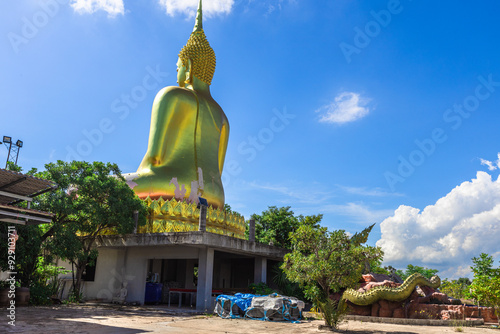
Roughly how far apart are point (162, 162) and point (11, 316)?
475 inches

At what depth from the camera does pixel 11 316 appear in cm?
1032

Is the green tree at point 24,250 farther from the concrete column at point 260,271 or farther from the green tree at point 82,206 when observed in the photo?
the concrete column at point 260,271

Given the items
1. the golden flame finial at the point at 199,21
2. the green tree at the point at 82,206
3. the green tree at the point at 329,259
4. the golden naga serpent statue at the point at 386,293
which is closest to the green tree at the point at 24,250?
the green tree at the point at 82,206

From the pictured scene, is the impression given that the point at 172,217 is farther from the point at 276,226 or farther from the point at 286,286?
the point at 276,226

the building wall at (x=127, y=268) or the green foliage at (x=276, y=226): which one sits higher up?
the green foliage at (x=276, y=226)

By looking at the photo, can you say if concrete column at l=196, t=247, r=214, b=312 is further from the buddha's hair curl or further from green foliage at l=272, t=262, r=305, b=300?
the buddha's hair curl

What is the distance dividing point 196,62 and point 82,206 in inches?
502

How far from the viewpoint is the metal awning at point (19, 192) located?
8891mm

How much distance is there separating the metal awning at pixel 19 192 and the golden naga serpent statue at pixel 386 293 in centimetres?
983

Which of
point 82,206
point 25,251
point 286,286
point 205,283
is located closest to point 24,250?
point 25,251

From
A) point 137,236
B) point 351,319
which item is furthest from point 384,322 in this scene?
point 137,236

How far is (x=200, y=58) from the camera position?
25.0m

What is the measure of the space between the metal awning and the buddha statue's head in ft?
51.3

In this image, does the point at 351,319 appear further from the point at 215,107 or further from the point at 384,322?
the point at 215,107
